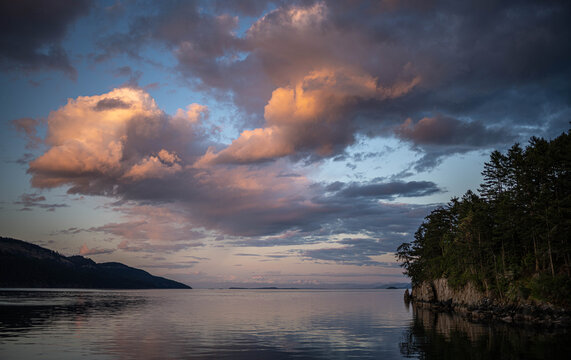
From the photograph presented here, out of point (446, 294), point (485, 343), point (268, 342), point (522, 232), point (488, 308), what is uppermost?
point (522, 232)

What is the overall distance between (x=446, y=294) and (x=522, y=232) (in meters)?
40.2

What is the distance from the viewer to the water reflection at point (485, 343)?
33094 mm

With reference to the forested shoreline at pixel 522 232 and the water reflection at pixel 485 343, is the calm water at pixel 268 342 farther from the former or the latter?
the forested shoreline at pixel 522 232

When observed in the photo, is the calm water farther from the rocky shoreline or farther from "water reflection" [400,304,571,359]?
the rocky shoreline

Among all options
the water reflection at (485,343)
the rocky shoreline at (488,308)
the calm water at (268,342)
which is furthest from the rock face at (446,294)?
the calm water at (268,342)

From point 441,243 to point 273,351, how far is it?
80685 millimetres

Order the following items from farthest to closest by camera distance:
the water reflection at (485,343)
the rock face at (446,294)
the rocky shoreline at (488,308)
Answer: the rock face at (446,294) < the rocky shoreline at (488,308) < the water reflection at (485,343)

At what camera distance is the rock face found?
8104 cm

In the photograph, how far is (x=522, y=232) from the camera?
6531 centimetres

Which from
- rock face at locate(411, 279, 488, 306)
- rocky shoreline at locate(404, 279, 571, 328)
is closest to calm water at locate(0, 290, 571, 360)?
rocky shoreline at locate(404, 279, 571, 328)

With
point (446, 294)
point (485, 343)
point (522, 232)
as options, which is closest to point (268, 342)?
point (485, 343)

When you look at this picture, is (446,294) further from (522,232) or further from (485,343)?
(485,343)

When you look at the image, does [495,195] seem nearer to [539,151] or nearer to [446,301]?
[539,151]

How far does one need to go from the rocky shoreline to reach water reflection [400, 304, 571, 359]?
5.33 m
